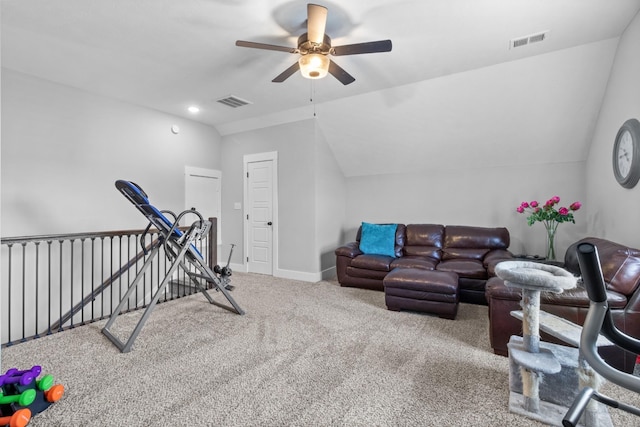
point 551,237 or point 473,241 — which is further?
point 473,241

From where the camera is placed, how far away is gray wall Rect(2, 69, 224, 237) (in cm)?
354

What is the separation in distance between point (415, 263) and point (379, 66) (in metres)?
2.66

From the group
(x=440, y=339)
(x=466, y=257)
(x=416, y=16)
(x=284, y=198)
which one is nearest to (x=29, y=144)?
(x=284, y=198)

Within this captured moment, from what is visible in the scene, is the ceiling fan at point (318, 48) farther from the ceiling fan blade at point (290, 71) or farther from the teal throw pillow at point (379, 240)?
the teal throw pillow at point (379, 240)

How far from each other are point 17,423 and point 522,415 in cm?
277

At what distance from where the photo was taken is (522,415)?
69.1 inches

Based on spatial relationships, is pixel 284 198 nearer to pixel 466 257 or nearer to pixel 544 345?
pixel 466 257

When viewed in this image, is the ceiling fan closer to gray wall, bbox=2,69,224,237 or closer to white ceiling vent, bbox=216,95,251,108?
white ceiling vent, bbox=216,95,251,108

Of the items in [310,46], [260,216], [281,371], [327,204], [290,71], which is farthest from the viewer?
[260,216]

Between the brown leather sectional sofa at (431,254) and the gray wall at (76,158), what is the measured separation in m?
3.20

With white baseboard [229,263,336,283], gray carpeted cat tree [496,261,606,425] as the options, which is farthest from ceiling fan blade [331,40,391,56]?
white baseboard [229,263,336,283]

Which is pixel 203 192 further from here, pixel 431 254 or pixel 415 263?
pixel 431 254

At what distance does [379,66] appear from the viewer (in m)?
3.52

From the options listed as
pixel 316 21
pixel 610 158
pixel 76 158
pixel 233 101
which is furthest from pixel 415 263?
pixel 76 158
